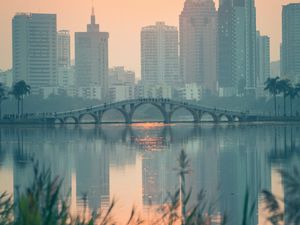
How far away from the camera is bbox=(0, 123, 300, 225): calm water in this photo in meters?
44.7

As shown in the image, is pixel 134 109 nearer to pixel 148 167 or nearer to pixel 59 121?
pixel 59 121

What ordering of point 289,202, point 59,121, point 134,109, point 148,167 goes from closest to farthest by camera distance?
point 289,202
point 148,167
point 134,109
point 59,121

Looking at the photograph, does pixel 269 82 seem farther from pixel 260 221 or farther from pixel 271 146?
pixel 260 221

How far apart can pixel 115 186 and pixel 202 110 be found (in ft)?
379

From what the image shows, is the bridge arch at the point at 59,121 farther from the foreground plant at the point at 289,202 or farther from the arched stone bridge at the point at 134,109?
the foreground plant at the point at 289,202

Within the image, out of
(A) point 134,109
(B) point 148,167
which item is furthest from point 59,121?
(B) point 148,167

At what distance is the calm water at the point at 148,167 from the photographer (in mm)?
44656

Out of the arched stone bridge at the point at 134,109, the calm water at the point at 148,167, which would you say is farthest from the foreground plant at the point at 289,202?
the arched stone bridge at the point at 134,109

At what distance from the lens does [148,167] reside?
6638 cm

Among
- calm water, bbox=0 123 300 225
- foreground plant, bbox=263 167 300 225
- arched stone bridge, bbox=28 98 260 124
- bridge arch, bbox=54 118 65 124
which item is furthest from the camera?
bridge arch, bbox=54 118 65 124

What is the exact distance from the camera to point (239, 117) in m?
169

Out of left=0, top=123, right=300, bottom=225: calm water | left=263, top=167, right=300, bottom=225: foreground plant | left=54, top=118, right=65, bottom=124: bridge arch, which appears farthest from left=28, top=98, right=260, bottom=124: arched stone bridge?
left=263, top=167, right=300, bottom=225: foreground plant

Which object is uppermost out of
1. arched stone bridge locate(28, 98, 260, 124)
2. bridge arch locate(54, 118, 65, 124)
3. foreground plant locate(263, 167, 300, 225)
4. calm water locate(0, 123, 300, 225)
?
arched stone bridge locate(28, 98, 260, 124)

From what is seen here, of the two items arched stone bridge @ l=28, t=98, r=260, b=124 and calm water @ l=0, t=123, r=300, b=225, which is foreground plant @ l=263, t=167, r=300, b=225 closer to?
calm water @ l=0, t=123, r=300, b=225
